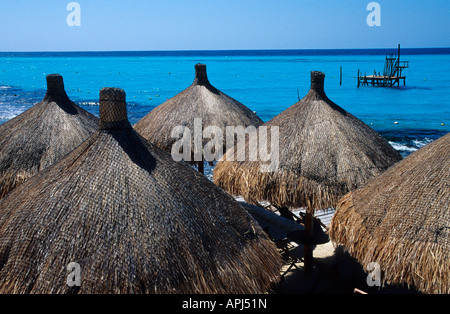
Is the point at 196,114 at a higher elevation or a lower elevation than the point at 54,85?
lower

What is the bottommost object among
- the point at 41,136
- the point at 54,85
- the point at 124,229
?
the point at 124,229

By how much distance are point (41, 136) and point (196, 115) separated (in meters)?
3.12

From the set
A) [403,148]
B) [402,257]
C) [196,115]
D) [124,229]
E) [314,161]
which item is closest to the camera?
[124,229]

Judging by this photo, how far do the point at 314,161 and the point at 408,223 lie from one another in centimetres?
206

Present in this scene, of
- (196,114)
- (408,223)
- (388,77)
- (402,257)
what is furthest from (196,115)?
(388,77)

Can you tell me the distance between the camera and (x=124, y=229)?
310 cm

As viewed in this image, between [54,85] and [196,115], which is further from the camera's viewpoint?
[196,115]

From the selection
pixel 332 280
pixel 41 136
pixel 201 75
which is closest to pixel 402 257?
pixel 332 280

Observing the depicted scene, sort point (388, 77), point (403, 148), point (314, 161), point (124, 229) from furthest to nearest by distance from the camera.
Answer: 1. point (388, 77)
2. point (403, 148)
3. point (314, 161)
4. point (124, 229)

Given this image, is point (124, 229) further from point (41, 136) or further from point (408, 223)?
point (41, 136)

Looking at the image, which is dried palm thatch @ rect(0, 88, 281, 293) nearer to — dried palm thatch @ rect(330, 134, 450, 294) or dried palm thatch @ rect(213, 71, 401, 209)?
dried palm thatch @ rect(330, 134, 450, 294)
